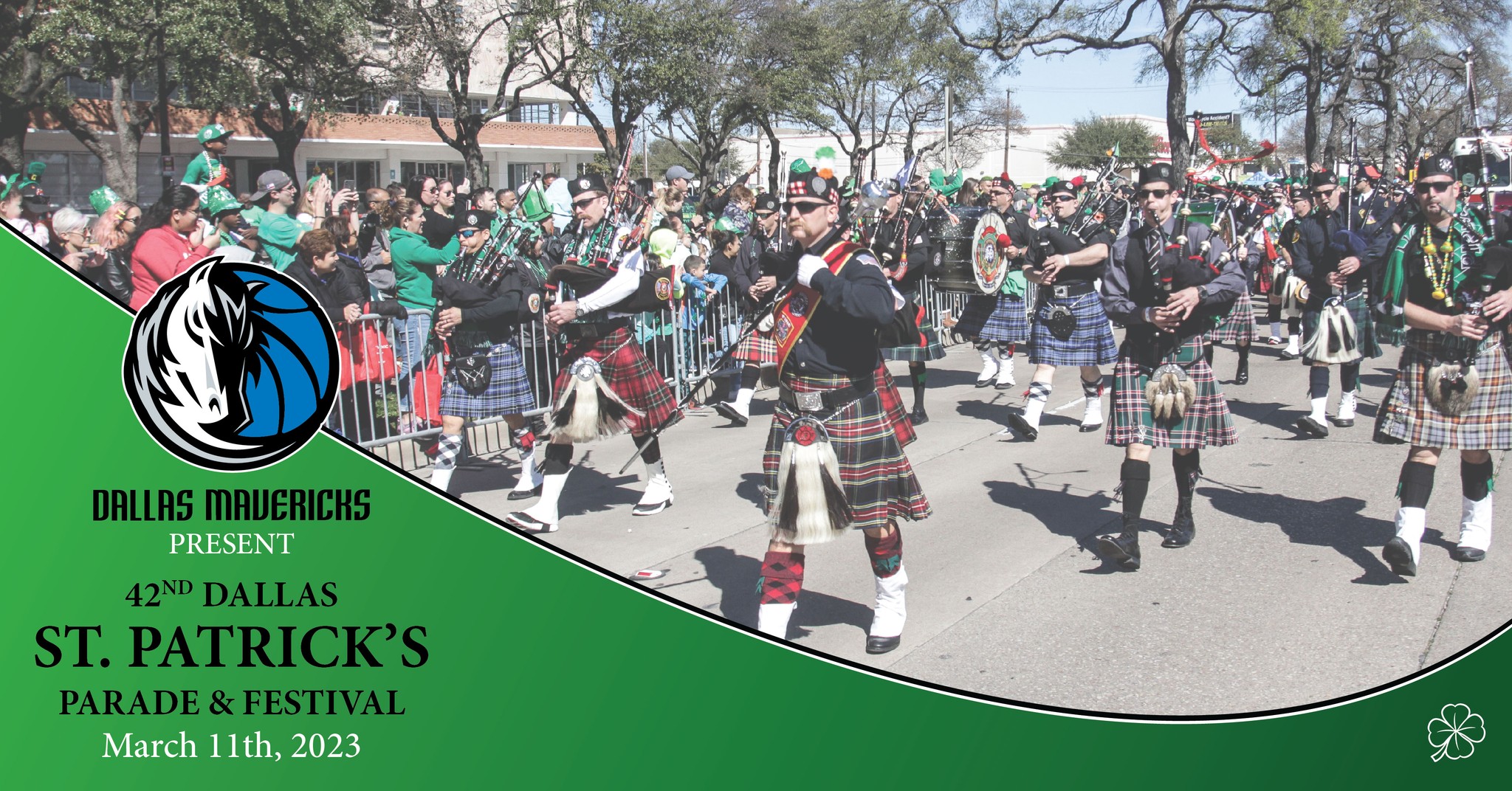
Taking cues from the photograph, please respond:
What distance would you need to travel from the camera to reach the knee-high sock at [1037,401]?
29.1 ft

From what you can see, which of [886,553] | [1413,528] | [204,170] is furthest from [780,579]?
[204,170]

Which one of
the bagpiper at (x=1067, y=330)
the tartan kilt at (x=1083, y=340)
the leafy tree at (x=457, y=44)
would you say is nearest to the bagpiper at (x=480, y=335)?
the bagpiper at (x=1067, y=330)

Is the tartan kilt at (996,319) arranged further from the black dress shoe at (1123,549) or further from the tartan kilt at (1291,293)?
the black dress shoe at (1123,549)

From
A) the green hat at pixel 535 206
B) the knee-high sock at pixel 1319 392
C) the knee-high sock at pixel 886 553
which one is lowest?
the knee-high sock at pixel 886 553

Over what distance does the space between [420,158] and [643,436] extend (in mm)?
40002

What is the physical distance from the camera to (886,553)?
14.4 feet

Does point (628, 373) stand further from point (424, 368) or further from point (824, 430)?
point (824, 430)

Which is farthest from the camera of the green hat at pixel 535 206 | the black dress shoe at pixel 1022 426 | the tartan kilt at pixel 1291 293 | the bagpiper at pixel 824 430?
the tartan kilt at pixel 1291 293

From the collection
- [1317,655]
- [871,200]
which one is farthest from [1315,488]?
[871,200]

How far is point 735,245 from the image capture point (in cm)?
1062

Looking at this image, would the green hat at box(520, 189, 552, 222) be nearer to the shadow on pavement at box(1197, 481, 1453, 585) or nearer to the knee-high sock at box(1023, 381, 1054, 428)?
the knee-high sock at box(1023, 381, 1054, 428)

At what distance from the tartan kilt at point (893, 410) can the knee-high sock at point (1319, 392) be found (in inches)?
209

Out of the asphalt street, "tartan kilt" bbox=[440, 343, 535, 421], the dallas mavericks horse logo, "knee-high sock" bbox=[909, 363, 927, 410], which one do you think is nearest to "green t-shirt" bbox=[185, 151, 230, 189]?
the asphalt street

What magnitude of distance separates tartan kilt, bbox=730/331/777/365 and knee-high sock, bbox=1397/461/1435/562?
4065 mm
